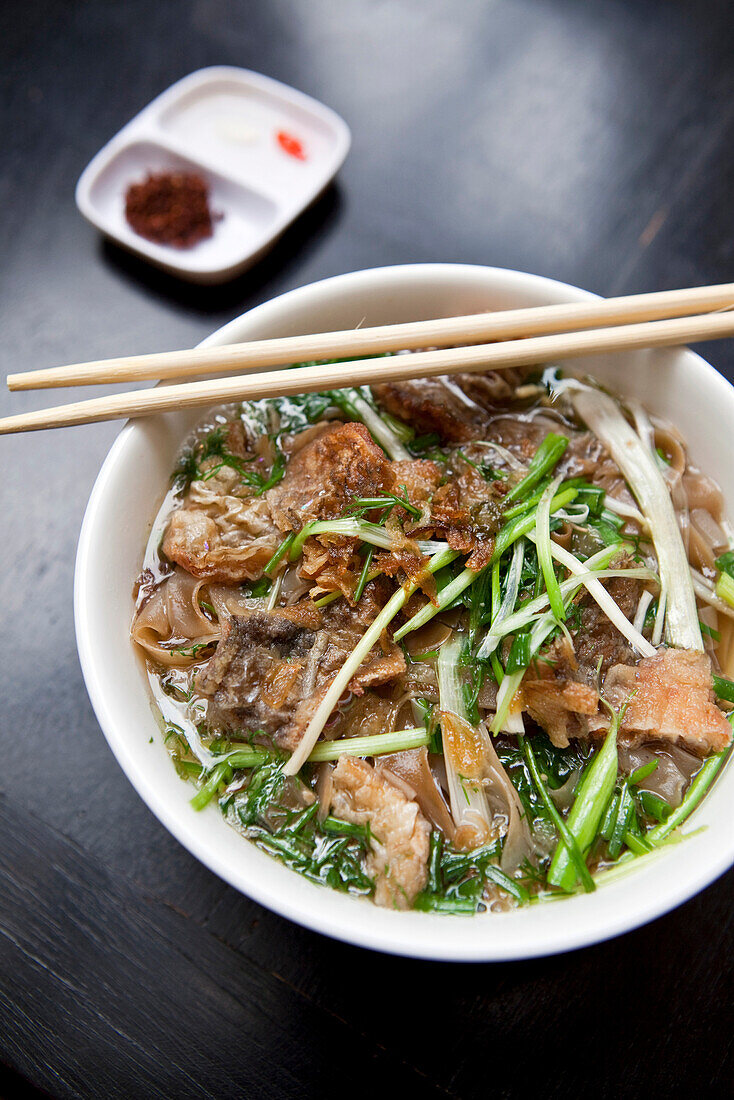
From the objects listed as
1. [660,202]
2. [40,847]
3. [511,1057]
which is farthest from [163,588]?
[660,202]

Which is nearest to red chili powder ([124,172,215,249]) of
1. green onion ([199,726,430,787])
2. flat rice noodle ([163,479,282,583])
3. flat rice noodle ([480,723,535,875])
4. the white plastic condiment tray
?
the white plastic condiment tray

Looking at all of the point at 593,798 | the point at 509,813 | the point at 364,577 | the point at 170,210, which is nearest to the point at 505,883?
the point at 509,813

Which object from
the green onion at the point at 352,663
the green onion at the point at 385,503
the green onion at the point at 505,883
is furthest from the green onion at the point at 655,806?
the green onion at the point at 385,503

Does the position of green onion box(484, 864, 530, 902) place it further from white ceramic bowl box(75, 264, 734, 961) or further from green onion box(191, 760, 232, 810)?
green onion box(191, 760, 232, 810)

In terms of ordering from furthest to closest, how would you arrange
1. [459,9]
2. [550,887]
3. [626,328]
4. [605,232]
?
1. [459,9]
2. [605,232]
3. [626,328]
4. [550,887]

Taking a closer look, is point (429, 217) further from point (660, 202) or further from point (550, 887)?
point (550, 887)

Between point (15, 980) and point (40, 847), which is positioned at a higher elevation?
point (40, 847)

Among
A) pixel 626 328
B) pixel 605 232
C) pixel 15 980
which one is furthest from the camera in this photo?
pixel 605 232
